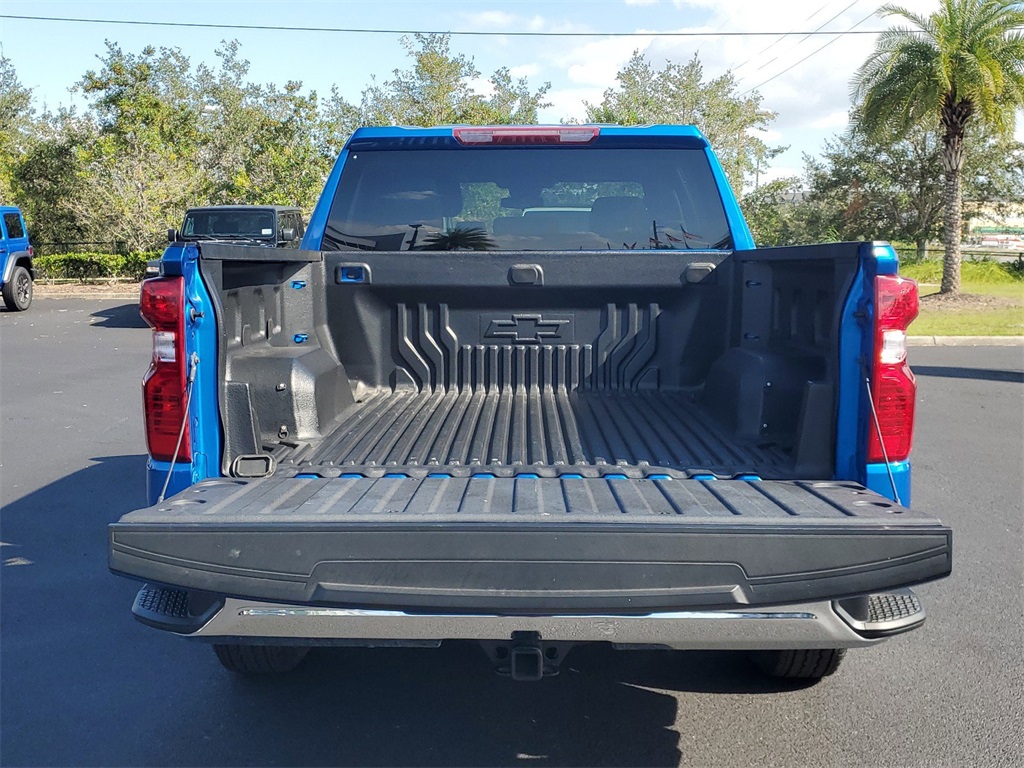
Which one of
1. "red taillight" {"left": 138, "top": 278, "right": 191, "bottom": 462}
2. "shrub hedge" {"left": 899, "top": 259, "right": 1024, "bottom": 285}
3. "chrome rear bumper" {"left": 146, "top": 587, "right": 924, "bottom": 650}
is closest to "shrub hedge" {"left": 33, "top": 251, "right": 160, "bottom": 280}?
"shrub hedge" {"left": 899, "top": 259, "right": 1024, "bottom": 285}

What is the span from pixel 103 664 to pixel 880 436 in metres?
3.13

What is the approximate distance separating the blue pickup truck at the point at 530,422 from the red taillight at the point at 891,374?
0.03ft

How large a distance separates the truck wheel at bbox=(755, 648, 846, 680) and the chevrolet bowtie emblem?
65.3 inches

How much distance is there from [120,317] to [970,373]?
50.2 feet

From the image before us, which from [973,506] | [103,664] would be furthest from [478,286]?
[973,506]

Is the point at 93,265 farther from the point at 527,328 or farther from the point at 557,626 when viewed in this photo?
the point at 557,626

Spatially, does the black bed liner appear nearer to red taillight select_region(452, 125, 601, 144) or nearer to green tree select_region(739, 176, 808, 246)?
red taillight select_region(452, 125, 601, 144)

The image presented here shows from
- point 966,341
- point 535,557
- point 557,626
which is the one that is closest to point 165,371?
point 535,557

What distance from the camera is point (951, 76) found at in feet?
61.4

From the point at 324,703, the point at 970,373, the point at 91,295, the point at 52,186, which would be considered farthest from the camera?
the point at 52,186

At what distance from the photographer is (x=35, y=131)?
1517 inches

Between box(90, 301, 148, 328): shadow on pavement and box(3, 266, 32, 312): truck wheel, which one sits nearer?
box(90, 301, 148, 328): shadow on pavement

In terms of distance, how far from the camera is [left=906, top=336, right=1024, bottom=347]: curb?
14.3 m

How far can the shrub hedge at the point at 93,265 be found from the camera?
25.7 m
